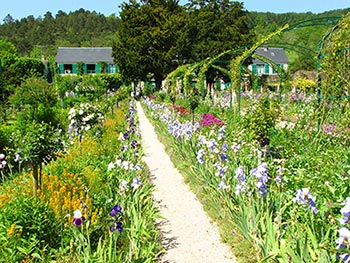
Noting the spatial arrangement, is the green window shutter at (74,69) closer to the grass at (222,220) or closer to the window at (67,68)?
the window at (67,68)

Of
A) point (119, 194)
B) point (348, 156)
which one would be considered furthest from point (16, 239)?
point (348, 156)

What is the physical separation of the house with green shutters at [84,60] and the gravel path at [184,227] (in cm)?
4339

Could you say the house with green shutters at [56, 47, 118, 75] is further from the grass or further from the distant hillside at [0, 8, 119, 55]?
the grass

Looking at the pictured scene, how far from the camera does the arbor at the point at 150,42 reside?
29.4 m

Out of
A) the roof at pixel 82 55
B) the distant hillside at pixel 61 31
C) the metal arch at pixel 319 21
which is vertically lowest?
the metal arch at pixel 319 21

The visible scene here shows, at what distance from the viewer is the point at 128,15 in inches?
1246

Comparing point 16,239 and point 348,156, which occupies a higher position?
point 348,156

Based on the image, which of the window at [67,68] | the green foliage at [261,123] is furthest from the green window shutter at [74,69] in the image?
the green foliage at [261,123]

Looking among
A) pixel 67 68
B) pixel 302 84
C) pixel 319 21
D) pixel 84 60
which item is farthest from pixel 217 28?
pixel 67 68

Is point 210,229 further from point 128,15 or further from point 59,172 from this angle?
point 128,15

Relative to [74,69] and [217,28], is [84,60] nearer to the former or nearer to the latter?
[74,69]

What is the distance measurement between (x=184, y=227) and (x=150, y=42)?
26394 millimetres

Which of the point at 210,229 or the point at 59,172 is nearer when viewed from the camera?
the point at 210,229

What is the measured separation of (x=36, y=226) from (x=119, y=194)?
100 cm
